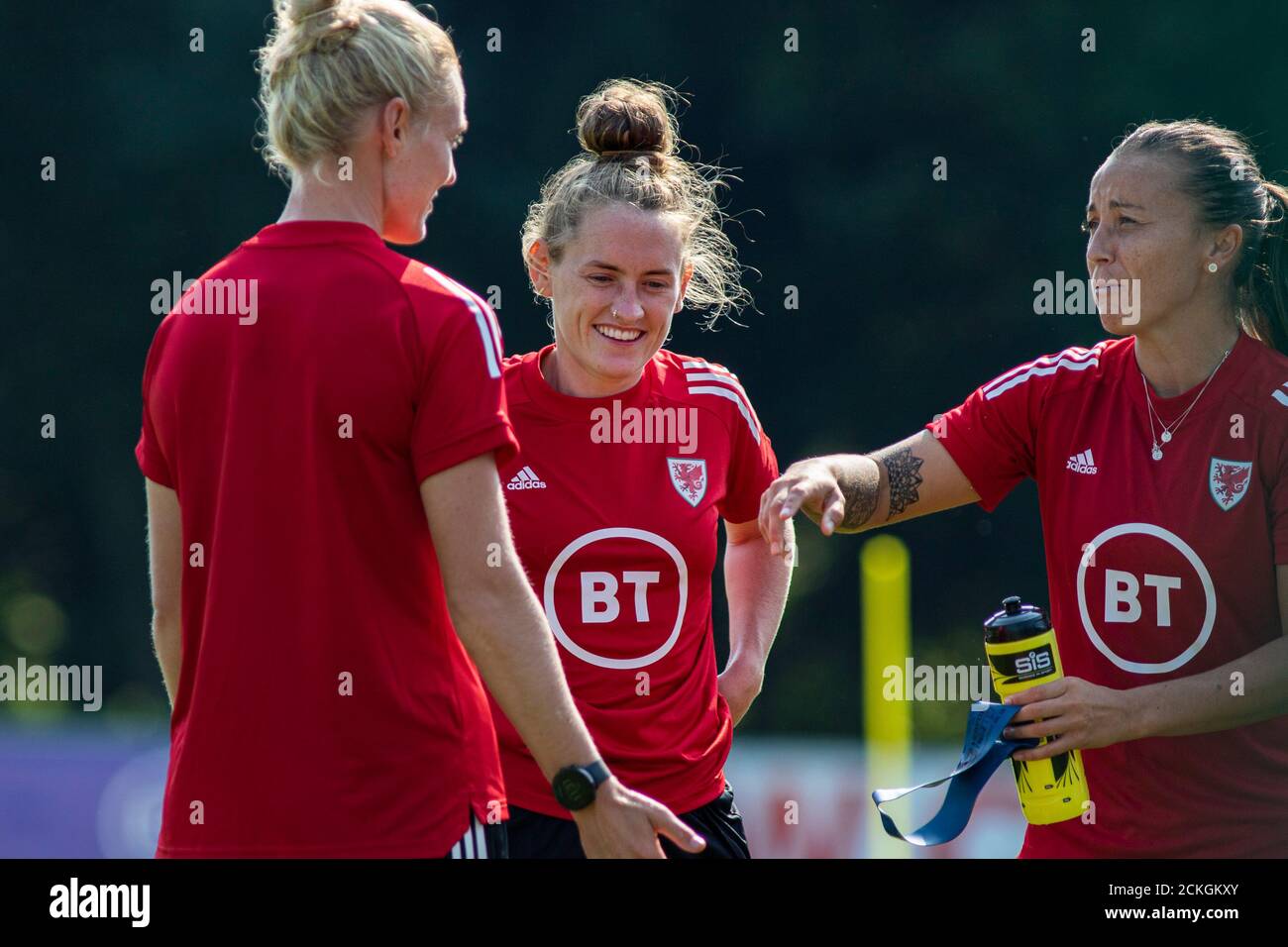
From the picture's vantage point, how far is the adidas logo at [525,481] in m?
2.99

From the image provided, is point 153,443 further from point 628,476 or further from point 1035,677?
point 1035,677

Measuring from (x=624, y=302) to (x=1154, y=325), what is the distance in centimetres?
103

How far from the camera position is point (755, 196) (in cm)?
809

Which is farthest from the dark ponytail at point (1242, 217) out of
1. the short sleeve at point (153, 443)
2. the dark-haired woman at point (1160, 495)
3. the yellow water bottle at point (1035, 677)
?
the short sleeve at point (153, 443)

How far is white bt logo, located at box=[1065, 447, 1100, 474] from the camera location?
2.90m

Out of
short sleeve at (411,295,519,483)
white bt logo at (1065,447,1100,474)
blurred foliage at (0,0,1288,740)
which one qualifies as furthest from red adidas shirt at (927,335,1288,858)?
blurred foliage at (0,0,1288,740)

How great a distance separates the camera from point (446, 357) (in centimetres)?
213

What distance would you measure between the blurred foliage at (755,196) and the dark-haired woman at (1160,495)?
4.76 meters

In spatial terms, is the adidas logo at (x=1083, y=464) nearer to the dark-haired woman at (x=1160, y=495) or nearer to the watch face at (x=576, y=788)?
the dark-haired woman at (x=1160, y=495)

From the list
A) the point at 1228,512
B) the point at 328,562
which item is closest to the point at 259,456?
the point at 328,562

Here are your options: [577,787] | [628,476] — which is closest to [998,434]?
[628,476]

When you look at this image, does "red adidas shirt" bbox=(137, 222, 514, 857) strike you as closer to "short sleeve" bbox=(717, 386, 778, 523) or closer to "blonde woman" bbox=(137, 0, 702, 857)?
"blonde woman" bbox=(137, 0, 702, 857)

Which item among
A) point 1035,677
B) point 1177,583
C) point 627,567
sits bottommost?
point 1035,677

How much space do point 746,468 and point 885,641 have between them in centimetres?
444
